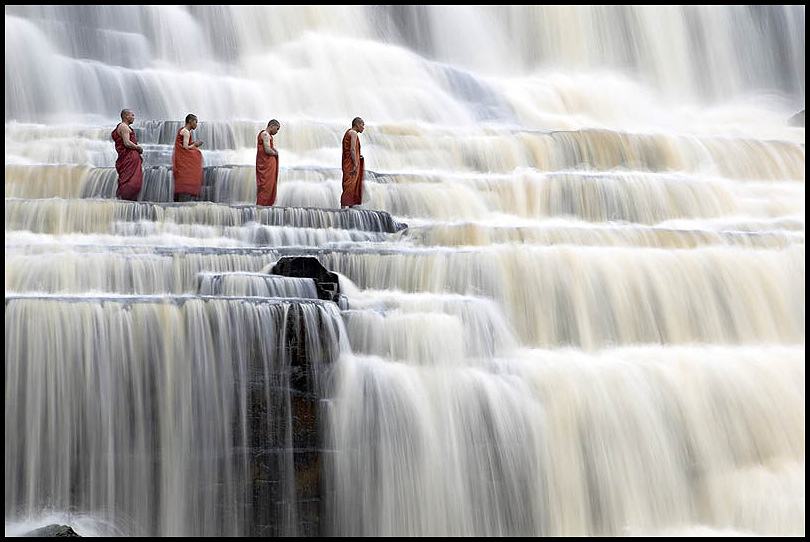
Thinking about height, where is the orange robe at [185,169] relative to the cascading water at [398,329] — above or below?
above

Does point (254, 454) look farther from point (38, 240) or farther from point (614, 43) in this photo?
point (614, 43)

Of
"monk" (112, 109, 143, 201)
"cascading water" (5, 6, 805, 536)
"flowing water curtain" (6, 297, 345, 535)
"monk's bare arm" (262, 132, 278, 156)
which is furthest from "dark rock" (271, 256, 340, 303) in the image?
"monk" (112, 109, 143, 201)

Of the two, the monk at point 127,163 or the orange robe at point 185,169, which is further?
the orange robe at point 185,169

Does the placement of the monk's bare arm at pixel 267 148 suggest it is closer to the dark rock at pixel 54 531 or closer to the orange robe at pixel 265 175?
the orange robe at pixel 265 175

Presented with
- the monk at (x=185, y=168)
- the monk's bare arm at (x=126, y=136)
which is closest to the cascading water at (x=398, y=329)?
the monk at (x=185, y=168)

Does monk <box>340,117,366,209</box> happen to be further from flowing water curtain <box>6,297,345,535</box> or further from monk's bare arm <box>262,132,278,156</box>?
flowing water curtain <box>6,297,345,535</box>

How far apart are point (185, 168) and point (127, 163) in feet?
2.48

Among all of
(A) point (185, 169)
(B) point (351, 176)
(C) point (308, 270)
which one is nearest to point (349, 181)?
(B) point (351, 176)

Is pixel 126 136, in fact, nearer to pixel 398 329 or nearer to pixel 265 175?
pixel 265 175

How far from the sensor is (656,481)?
464 inches

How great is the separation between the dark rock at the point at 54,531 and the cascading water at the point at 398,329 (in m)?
0.71

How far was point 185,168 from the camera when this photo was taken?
53.6 ft

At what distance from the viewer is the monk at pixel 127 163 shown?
16.1m

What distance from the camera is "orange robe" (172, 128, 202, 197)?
53.5ft
